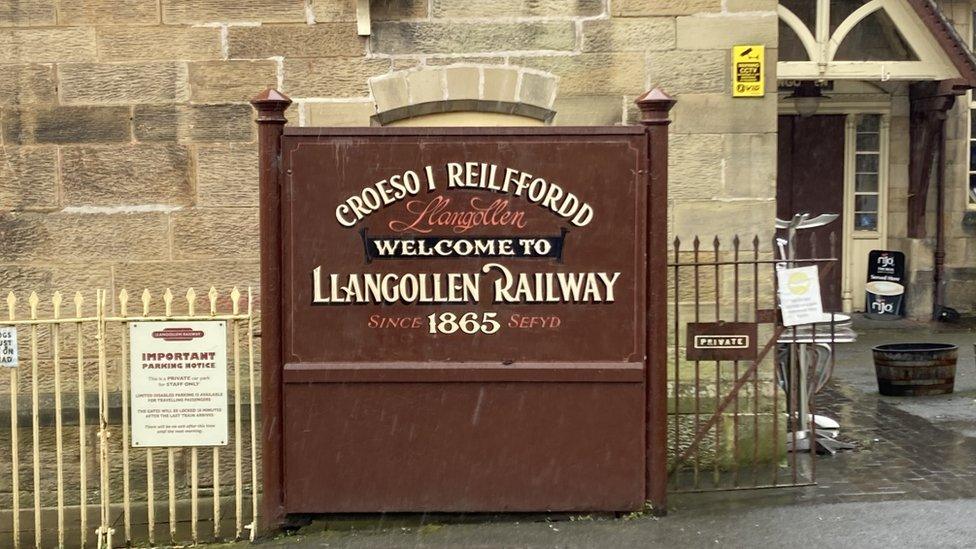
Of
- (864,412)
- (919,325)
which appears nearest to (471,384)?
(864,412)

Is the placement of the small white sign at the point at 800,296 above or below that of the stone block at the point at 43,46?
below

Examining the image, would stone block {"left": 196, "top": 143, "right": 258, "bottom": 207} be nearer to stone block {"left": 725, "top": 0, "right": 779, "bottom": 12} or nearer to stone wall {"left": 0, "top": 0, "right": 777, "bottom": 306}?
stone wall {"left": 0, "top": 0, "right": 777, "bottom": 306}

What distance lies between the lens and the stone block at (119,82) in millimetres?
6820

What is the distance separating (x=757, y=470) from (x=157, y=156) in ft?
14.1

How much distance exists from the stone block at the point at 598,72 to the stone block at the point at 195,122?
6.21 ft

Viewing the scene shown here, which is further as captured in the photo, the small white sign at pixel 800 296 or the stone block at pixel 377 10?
the stone block at pixel 377 10

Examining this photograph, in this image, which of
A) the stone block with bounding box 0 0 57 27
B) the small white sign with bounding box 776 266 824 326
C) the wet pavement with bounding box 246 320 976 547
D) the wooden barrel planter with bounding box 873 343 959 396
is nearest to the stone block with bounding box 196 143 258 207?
the stone block with bounding box 0 0 57 27

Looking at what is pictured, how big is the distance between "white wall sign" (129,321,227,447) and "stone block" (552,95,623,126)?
2546 mm

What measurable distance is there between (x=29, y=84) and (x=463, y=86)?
2755 millimetres

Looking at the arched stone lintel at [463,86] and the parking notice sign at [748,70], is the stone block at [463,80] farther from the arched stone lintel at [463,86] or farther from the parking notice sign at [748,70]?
the parking notice sign at [748,70]

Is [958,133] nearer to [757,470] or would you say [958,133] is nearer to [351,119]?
[757,470]

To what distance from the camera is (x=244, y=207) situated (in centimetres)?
689

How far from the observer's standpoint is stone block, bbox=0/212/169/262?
6898 millimetres

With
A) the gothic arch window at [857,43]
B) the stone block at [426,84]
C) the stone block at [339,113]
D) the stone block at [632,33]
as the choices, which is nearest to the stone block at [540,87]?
the stone block at [632,33]
